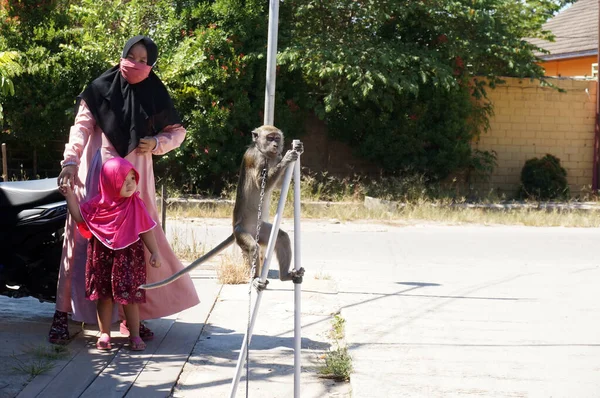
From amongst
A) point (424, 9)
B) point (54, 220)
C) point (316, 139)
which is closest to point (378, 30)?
point (424, 9)

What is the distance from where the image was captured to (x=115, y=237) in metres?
5.16

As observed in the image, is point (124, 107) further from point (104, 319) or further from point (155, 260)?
→ point (104, 319)

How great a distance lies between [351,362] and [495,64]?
12724mm

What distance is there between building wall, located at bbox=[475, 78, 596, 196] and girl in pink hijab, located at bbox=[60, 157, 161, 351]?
13016mm

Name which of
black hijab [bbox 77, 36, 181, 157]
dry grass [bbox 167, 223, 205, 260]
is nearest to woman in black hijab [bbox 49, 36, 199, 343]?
black hijab [bbox 77, 36, 181, 157]

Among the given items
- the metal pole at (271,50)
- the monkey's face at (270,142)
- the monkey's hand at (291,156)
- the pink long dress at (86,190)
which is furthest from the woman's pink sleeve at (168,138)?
the metal pole at (271,50)

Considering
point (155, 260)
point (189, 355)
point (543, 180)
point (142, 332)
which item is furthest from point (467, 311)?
point (543, 180)

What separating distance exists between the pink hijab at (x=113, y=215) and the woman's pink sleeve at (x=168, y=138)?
0.28 metres

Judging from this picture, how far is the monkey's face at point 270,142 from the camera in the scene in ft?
14.4

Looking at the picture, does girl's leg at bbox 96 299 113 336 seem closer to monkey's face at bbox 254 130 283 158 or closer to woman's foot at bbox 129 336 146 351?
woman's foot at bbox 129 336 146 351

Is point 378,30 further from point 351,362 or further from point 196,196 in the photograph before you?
point 351,362

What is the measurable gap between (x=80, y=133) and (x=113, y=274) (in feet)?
3.15

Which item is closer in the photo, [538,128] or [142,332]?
[142,332]

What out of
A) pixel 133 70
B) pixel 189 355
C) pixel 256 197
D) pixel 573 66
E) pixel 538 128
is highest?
pixel 573 66
